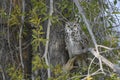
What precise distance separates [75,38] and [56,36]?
172mm

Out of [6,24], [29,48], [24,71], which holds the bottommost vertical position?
[24,71]

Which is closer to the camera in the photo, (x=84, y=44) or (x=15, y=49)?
(x=84, y=44)

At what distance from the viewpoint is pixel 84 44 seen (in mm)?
1603

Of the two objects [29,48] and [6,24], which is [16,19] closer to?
[6,24]

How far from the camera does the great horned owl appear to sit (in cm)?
162

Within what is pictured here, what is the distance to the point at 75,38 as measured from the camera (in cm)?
162

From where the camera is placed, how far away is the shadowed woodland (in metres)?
1.62

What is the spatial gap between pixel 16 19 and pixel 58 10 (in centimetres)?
23

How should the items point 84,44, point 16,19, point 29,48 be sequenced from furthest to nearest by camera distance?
point 29,48, point 16,19, point 84,44

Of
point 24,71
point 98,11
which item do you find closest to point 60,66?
point 24,71

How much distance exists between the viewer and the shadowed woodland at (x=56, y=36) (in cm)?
162

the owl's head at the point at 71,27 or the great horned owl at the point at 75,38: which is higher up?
the owl's head at the point at 71,27

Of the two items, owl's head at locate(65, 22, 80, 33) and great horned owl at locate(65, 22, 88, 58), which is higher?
owl's head at locate(65, 22, 80, 33)

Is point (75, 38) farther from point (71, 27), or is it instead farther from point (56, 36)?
point (56, 36)
